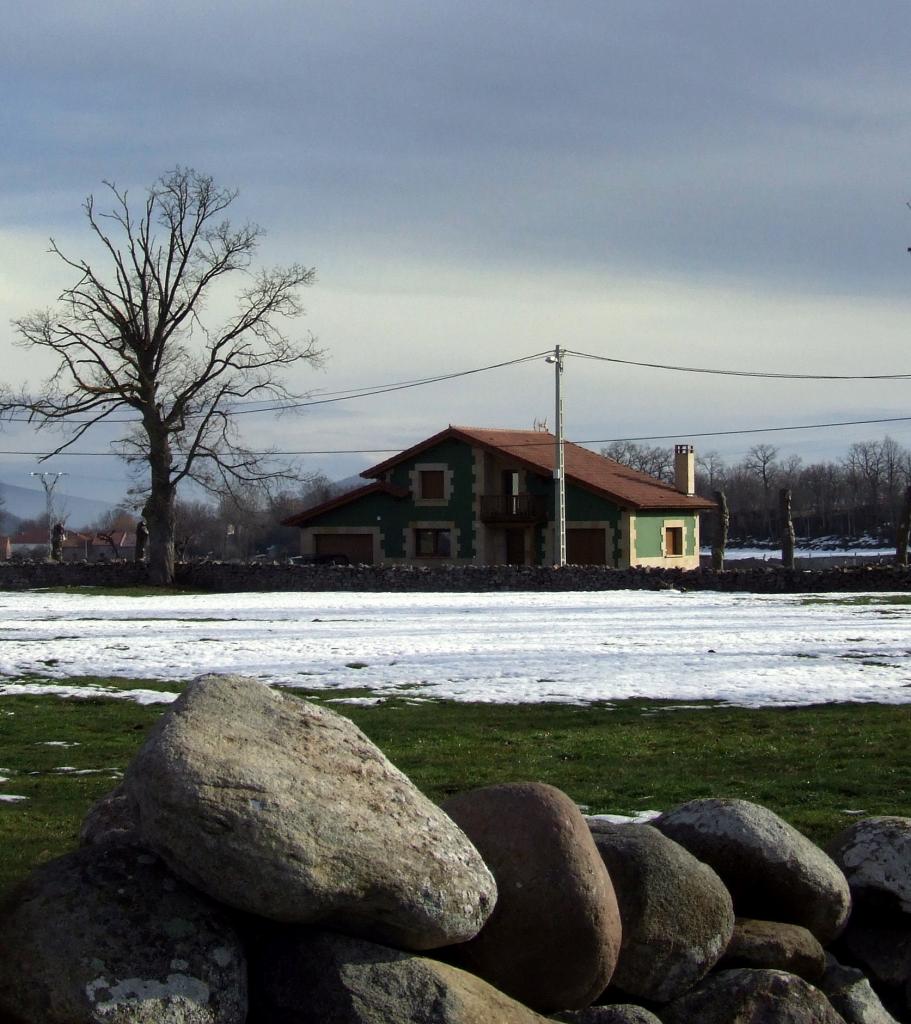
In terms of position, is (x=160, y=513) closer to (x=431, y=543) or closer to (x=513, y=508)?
(x=431, y=543)

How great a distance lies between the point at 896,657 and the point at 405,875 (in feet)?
49.6

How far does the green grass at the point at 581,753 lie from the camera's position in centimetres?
894

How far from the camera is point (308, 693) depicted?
1500 centimetres

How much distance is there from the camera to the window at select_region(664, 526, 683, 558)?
179 feet

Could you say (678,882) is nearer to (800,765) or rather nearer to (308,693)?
(800,765)

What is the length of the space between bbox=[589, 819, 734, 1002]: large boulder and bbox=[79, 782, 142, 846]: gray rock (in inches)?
97.1

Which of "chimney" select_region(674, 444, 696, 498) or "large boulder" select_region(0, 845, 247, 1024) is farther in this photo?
"chimney" select_region(674, 444, 696, 498)

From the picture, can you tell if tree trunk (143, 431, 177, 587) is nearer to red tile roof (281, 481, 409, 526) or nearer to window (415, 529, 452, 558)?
red tile roof (281, 481, 409, 526)

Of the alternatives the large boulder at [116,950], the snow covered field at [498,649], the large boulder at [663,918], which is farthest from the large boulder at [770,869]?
the snow covered field at [498,649]

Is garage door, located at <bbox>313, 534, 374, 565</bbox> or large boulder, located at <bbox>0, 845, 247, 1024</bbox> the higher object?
garage door, located at <bbox>313, 534, 374, 565</bbox>

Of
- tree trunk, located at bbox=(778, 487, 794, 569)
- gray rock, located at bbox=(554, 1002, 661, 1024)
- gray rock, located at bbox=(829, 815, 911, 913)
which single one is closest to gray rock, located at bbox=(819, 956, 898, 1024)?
gray rock, located at bbox=(829, 815, 911, 913)

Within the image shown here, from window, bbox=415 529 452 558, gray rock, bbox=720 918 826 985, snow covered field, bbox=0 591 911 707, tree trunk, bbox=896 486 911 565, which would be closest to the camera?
gray rock, bbox=720 918 826 985

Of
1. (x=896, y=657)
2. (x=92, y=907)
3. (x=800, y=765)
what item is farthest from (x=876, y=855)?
(x=896, y=657)

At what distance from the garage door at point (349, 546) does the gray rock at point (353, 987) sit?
5066 centimetres
